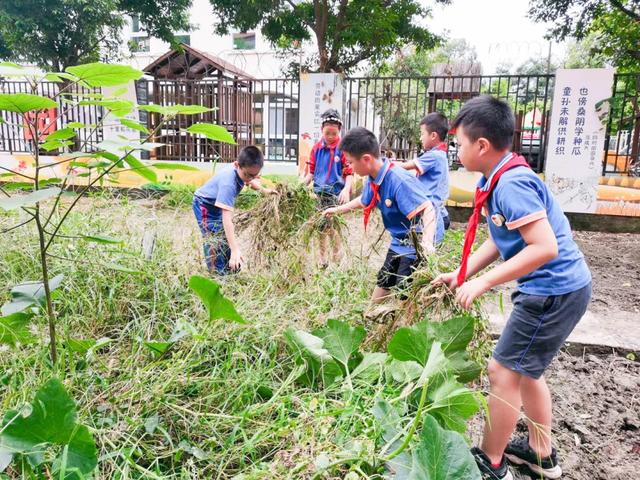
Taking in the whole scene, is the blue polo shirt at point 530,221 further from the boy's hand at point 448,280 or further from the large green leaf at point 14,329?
the large green leaf at point 14,329

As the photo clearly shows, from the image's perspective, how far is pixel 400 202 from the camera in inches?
101

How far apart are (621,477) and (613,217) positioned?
6.38 metres

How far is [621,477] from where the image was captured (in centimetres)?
190

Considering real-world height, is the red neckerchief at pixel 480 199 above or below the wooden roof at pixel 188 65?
below

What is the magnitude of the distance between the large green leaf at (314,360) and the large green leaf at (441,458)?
52cm

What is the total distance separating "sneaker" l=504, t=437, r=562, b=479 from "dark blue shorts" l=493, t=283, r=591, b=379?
1.34 ft

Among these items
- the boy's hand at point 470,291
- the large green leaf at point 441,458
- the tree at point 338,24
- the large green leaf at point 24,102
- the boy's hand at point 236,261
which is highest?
the tree at point 338,24

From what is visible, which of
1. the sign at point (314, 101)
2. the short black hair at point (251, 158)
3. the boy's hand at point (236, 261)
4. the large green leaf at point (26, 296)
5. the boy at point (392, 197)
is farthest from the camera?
the sign at point (314, 101)

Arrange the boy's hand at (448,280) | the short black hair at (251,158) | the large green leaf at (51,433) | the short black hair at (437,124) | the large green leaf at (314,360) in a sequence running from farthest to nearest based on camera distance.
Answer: the short black hair at (437,124) → the short black hair at (251,158) → the boy's hand at (448,280) → the large green leaf at (314,360) → the large green leaf at (51,433)

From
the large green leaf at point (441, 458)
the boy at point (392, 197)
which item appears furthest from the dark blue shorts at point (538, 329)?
the large green leaf at point (441, 458)

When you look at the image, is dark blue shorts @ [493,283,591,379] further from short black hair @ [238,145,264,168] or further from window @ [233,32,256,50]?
window @ [233,32,256,50]

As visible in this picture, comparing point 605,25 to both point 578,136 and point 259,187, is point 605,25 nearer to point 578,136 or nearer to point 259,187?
point 578,136

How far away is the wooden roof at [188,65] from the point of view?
12430 millimetres

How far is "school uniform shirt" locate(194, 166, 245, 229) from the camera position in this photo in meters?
3.16
